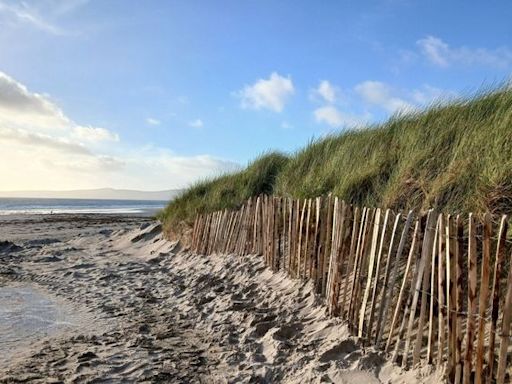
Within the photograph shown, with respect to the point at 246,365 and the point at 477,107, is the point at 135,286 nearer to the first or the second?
the point at 246,365

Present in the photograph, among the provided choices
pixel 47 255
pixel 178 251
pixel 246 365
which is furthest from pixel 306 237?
pixel 47 255

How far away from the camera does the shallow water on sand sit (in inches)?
185

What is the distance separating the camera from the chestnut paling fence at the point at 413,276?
9.34 ft

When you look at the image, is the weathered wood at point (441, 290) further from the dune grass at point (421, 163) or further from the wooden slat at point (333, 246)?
the wooden slat at point (333, 246)

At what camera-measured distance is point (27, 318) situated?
553 cm

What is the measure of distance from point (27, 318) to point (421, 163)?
15.6 feet

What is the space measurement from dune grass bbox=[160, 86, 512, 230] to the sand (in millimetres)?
1439

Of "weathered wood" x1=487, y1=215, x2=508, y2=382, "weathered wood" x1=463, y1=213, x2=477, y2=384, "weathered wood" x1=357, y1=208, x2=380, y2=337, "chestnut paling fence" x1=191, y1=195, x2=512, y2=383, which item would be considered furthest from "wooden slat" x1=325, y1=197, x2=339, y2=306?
"weathered wood" x1=487, y1=215, x2=508, y2=382

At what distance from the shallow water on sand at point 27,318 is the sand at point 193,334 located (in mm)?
54

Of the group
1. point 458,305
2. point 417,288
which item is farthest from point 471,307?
point 417,288

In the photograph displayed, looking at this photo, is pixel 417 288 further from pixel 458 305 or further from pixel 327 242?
pixel 327 242

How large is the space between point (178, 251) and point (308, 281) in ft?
16.9

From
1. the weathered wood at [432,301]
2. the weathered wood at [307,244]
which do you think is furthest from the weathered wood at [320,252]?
the weathered wood at [432,301]

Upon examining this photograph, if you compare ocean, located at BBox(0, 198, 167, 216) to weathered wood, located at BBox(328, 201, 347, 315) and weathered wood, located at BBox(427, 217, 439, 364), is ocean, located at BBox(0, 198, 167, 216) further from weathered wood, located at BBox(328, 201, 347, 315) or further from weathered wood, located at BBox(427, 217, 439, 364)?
weathered wood, located at BBox(427, 217, 439, 364)
